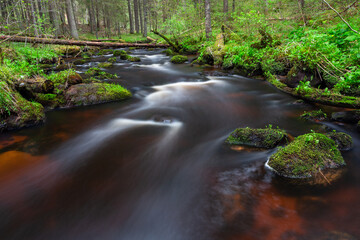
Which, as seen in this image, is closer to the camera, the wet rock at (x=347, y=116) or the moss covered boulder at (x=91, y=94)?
the wet rock at (x=347, y=116)

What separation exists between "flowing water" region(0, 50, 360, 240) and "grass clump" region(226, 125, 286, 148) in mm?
204

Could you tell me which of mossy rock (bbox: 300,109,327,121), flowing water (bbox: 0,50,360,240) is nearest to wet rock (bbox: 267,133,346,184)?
flowing water (bbox: 0,50,360,240)

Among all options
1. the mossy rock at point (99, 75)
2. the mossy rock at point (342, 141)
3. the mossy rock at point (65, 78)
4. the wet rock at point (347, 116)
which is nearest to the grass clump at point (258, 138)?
the mossy rock at point (342, 141)

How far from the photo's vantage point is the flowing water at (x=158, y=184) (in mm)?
2285

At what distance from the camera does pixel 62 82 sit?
243 inches

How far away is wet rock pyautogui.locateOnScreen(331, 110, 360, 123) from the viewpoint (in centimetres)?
423

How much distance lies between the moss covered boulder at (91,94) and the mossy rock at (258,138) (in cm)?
403

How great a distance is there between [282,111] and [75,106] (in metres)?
5.56

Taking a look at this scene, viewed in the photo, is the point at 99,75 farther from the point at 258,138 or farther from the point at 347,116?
the point at 347,116

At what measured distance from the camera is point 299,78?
6254 mm

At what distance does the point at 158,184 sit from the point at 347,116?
13.6 feet

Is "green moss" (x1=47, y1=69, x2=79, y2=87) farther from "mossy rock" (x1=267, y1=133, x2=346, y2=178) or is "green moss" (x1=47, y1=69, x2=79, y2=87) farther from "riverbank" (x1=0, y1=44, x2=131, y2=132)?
"mossy rock" (x1=267, y1=133, x2=346, y2=178)

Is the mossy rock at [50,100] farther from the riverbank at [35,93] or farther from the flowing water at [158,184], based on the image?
the flowing water at [158,184]

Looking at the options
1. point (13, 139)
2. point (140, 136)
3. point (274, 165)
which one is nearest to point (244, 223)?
point (274, 165)
